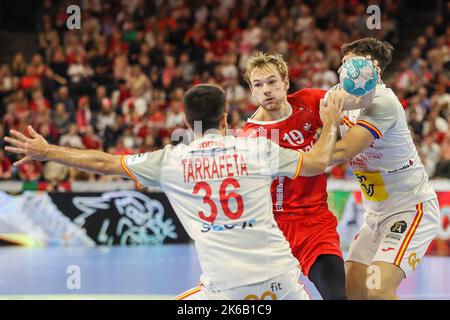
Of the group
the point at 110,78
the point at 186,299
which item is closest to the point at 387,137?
the point at 186,299

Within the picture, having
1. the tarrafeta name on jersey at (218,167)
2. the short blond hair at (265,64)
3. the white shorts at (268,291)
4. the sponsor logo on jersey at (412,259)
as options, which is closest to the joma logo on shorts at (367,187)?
the sponsor logo on jersey at (412,259)

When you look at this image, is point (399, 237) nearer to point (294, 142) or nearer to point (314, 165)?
point (294, 142)

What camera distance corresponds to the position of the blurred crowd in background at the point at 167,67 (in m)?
16.7

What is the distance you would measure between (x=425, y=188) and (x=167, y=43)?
14778 millimetres

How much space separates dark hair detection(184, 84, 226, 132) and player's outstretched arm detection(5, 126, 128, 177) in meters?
0.62

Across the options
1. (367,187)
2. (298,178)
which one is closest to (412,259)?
(367,187)

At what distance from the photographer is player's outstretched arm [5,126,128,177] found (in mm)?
5141

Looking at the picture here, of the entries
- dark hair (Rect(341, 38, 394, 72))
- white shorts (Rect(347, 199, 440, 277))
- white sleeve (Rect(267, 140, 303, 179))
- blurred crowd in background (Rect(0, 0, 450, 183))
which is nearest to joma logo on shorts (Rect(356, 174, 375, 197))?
white shorts (Rect(347, 199, 440, 277))

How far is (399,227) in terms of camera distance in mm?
6352

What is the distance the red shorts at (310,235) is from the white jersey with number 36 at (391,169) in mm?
430

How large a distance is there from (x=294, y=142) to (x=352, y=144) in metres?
0.76

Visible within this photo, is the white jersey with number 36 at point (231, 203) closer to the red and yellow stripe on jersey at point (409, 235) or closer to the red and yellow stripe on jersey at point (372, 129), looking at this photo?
the red and yellow stripe on jersey at point (372, 129)

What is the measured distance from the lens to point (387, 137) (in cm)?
628
